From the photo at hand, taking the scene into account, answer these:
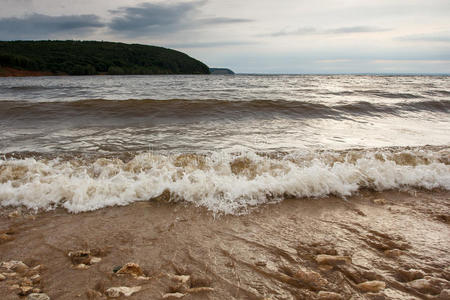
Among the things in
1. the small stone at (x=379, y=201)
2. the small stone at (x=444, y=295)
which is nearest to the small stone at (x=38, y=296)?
the small stone at (x=444, y=295)

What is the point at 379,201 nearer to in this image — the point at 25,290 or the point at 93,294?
the point at 93,294

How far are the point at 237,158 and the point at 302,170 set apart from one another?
42.6 inches

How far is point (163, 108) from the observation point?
32.5 feet

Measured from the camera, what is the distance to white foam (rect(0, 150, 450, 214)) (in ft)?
10.0

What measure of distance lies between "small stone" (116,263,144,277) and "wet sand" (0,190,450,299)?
0.11 feet

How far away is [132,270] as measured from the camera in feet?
6.19

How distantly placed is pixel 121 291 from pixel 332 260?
5.08 feet

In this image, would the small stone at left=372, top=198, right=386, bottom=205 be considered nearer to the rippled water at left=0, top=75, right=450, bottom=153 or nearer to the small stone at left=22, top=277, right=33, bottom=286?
the rippled water at left=0, top=75, right=450, bottom=153

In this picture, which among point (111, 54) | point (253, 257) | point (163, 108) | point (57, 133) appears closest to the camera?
point (253, 257)

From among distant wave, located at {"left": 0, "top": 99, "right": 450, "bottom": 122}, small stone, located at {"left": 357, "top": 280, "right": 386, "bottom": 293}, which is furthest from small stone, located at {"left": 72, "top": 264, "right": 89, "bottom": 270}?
distant wave, located at {"left": 0, "top": 99, "right": 450, "bottom": 122}

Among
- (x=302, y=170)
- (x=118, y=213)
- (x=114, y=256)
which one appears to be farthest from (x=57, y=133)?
(x=302, y=170)

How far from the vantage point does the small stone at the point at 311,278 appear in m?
1.77

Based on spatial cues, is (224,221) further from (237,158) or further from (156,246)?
(237,158)

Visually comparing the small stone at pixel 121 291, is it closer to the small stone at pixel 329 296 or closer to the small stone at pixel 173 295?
the small stone at pixel 173 295
